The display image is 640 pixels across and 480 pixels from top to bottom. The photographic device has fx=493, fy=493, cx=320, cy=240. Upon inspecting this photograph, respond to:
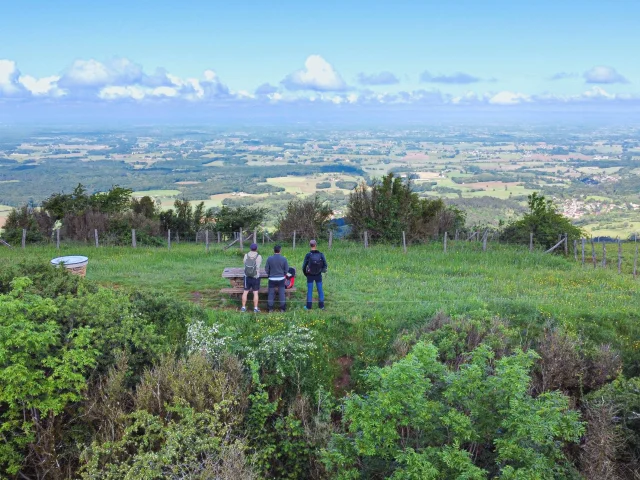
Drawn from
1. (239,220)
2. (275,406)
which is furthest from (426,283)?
(239,220)

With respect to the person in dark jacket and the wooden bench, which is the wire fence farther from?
the person in dark jacket

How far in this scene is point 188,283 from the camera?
14305 mm

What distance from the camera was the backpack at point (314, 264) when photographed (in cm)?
1123

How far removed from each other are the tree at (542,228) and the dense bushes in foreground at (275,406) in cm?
2067

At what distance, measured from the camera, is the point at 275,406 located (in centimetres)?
727

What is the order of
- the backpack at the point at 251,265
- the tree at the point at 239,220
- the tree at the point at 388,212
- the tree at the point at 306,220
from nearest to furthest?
the backpack at the point at 251,265 < the tree at the point at 388,212 < the tree at the point at 306,220 < the tree at the point at 239,220

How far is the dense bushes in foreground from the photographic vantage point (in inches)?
225

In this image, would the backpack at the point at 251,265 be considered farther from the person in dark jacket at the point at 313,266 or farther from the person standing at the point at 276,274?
the person in dark jacket at the point at 313,266

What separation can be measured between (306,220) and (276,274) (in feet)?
54.2

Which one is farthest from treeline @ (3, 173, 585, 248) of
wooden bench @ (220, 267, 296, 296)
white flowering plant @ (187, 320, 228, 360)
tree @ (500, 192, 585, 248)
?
white flowering plant @ (187, 320, 228, 360)

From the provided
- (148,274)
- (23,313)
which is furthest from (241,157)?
(23,313)

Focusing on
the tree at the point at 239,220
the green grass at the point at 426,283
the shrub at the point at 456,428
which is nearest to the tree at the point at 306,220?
the tree at the point at 239,220

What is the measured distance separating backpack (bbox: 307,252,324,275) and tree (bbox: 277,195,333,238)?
1538 centimetres

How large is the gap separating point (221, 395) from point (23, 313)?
3.09m
